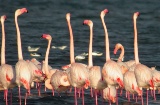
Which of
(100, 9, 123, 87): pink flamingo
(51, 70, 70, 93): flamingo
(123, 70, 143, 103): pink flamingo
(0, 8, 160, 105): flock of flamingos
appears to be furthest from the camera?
(51, 70, 70, 93): flamingo

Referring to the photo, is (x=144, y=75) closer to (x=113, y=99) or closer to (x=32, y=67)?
(x=113, y=99)

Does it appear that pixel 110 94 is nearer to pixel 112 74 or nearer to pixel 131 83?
pixel 131 83

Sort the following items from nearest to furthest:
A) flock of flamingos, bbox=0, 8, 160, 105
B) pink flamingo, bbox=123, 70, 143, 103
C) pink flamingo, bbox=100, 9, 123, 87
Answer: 1. pink flamingo, bbox=100, 9, 123, 87
2. flock of flamingos, bbox=0, 8, 160, 105
3. pink flamingo, bbox=123, 70, 143, 103

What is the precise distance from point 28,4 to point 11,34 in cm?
1428

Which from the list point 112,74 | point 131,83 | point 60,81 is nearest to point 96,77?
point 112,74

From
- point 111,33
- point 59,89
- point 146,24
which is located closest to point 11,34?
point 111,33

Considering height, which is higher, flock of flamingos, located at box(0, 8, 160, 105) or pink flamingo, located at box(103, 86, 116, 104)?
flock of flamingos, located at box(0, 8, 160, 105)

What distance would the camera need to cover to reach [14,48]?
28.0 metres

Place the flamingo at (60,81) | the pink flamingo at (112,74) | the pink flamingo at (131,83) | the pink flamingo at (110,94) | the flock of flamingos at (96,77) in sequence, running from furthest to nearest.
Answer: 1. the flamingo at (60,81)
2. the pink flamingo at (110,94)
3. the pink flamingo at (131,83)
4. the flock of flamingos at (96,77)
5. the pink flamingo at (112,74)

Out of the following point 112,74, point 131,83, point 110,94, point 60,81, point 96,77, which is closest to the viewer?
point 112,74

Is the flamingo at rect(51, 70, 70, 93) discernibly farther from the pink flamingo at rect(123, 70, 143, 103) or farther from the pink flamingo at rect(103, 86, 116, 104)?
the pink flamingo at rect(123, 70, 143, 103)

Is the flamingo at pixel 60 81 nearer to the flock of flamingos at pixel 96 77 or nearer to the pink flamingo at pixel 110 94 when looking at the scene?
the flock of flamingos at pixel 96 77

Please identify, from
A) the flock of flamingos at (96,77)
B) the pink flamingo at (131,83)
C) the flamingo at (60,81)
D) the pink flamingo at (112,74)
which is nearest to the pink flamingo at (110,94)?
the flock of flamingos at (96,77)

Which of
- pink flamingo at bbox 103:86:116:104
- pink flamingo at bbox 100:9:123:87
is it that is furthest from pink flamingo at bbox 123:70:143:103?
pink flamingo at bbox 100:9:123:87
